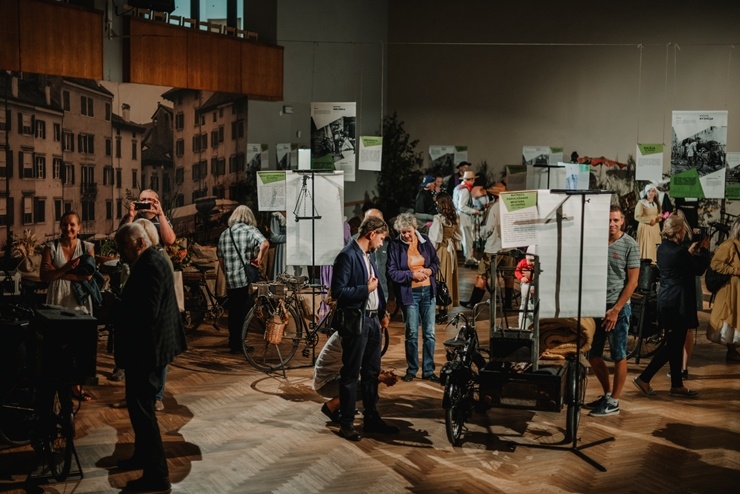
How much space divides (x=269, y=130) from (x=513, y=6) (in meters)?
7.15

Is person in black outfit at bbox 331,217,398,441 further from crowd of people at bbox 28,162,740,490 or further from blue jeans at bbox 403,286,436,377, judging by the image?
blue jeans at bbox 403,286,436,377

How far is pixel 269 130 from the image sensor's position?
13758mm

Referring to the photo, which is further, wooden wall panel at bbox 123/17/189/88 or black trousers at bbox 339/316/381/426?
wooden wall panel at bbox 123/17/189/88

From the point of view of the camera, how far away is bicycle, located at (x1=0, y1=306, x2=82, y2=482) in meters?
5.42

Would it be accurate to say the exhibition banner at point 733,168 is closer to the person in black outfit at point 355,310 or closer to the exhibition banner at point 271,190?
the exhibition banner at point 271,190

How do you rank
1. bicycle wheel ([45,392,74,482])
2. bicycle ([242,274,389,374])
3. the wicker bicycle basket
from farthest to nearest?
Answer: bicycle ([242,274,389,374])
the wicker bicycle basket
bicycle wheel ([45,392,74,482])

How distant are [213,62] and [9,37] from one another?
3.44 meters

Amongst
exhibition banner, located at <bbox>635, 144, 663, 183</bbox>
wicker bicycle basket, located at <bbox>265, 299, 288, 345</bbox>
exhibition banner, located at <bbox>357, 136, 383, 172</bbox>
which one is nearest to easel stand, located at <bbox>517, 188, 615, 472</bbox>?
wicker bicycle basket, located at <bbox>265, 299, 288, 345</bbox>

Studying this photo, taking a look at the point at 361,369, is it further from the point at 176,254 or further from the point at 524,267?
the point at 176,254

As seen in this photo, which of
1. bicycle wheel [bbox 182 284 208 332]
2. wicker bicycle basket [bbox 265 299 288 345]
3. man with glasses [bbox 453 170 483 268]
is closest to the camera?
wicker bicycle basket [bbox 265 299 288 345]

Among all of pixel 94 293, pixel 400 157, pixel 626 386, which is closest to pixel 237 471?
pixel 94 293

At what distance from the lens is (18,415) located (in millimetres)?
6121

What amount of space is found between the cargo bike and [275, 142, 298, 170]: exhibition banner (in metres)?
7.78

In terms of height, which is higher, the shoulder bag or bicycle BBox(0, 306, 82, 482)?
the shoulder bag
